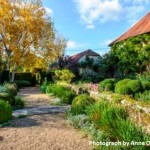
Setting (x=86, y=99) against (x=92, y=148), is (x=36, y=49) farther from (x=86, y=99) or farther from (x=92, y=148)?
(x=92, y=148)

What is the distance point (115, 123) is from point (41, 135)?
2110 millimetres

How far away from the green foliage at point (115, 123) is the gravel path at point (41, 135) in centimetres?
63

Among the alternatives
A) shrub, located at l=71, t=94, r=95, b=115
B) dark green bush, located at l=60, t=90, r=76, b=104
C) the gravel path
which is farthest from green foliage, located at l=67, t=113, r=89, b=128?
dark green bush, located at l=60, t=90, r=76, b=104

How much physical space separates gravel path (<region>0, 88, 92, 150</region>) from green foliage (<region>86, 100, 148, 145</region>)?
628 mm

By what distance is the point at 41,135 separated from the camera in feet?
25.6

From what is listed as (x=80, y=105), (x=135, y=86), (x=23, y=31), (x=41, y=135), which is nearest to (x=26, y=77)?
(x=23, y=31)

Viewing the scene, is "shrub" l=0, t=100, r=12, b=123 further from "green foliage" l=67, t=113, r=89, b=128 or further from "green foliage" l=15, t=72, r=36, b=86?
"green foliage" l=15, t=72, r=36, b=86

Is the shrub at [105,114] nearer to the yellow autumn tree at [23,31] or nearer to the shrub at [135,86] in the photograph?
the shrub at [135,86]

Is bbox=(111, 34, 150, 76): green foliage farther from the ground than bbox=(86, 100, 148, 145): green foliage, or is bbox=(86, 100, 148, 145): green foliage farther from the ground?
bbox=(111, 34, 150, 76): green foliage

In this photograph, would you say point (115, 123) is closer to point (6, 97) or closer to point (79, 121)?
point (79, 121)

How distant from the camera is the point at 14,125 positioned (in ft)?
29.7

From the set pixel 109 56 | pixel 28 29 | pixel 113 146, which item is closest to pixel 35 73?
pixel 28 29

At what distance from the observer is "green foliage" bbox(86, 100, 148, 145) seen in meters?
6.19

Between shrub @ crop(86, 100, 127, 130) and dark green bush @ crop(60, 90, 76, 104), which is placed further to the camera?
dark green bush @ crop(60, 90, 76, 104)
